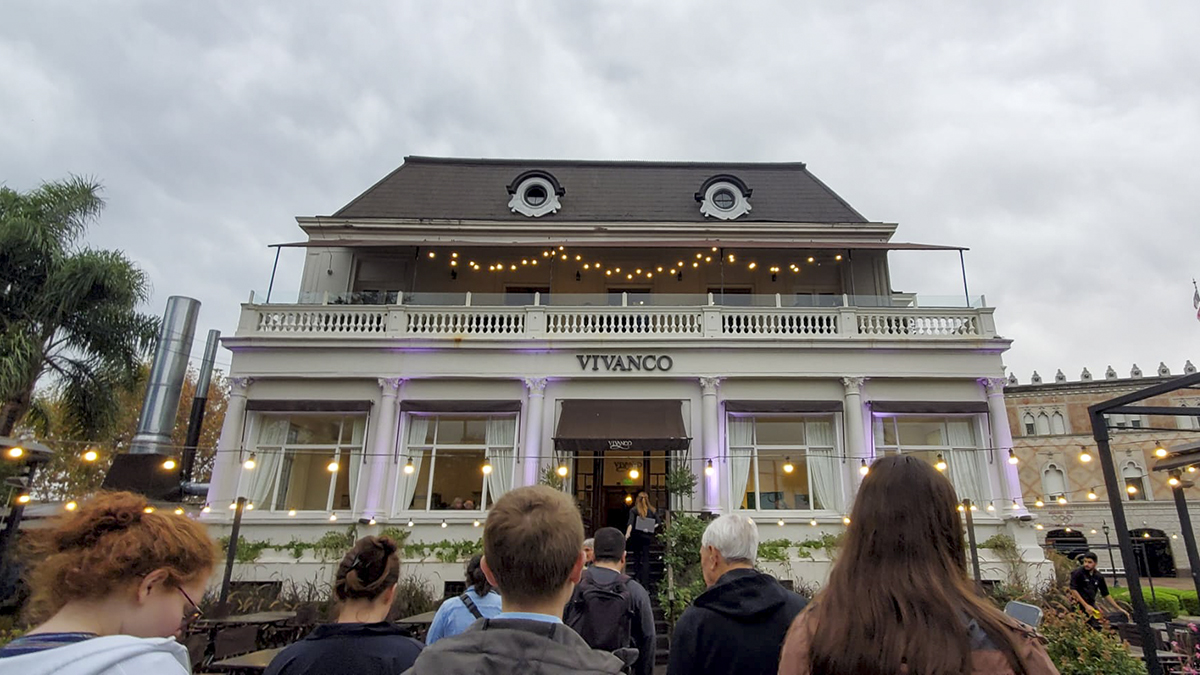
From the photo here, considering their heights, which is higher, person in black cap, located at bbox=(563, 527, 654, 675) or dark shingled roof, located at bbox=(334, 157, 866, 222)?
dark shingled roof, located at bbox=(334, 157, 866, 222)

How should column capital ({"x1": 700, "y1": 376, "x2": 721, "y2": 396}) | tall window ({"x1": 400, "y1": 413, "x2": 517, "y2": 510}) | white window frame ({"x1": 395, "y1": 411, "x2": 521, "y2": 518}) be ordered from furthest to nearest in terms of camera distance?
column capital ({"x1": 700, "y1": 376, "x2": 721, "y2": 396}) → tall window ({"x1": 400, "y1": 413, "x2": 517, "y2": 510}) → white window frame ({"x1": 395, "y1": 411, "x2": 521, "y2": 518})

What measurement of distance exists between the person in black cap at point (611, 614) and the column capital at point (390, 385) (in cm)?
1148

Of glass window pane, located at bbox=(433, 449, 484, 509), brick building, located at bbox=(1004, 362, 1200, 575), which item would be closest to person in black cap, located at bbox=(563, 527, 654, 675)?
glass window pane, located at bbox=(433, 449, 484, 509)

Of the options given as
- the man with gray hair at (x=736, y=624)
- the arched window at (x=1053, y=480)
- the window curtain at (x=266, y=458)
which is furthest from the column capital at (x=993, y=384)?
the arched window at (x=1053, y=480)

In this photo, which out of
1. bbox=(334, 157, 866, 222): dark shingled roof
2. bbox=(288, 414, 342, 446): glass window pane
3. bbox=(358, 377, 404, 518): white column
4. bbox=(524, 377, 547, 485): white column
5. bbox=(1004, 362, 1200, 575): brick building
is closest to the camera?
bbox=(358, 377, 404, 518): white column

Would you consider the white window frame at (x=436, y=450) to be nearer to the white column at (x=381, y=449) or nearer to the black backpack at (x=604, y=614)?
the white column at (x=381, y=449)

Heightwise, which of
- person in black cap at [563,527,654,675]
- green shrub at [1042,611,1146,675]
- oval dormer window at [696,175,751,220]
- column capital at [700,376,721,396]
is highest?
oval dormer window at [696,175,751,220]

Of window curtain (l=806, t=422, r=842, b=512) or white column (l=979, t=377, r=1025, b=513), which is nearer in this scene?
white column (l=979, t=377, r=1025, b=513)

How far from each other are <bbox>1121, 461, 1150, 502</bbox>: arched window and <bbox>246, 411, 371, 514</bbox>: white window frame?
140ft

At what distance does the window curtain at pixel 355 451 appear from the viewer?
1453 cm

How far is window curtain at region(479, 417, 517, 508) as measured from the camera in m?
14.6

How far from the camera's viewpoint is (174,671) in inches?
61.2

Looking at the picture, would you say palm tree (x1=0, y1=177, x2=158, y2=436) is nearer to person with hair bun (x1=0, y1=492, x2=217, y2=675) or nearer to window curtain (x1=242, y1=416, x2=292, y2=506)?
window curtain (x1=242, y1=416, x2=292, y2=506)

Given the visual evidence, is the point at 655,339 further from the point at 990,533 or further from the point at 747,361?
the point at 990,533
